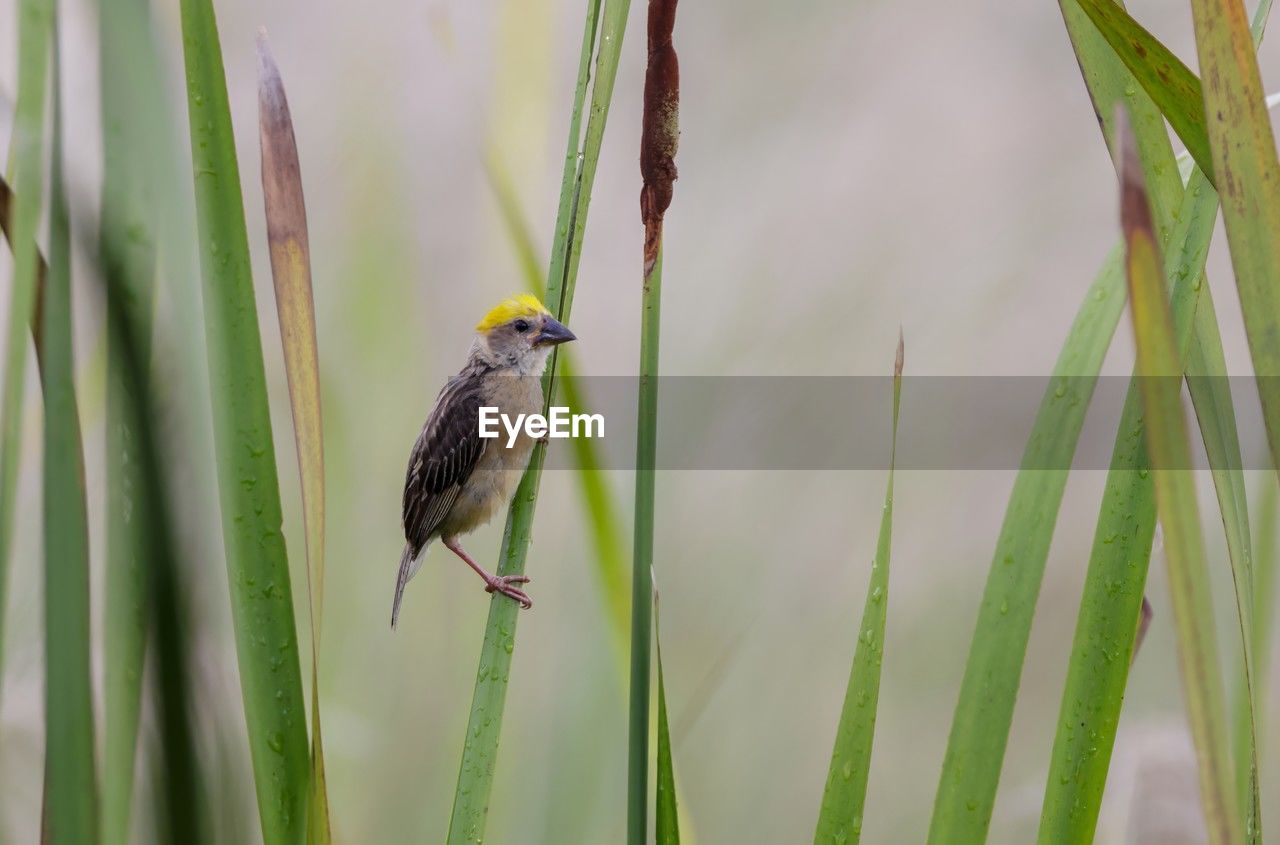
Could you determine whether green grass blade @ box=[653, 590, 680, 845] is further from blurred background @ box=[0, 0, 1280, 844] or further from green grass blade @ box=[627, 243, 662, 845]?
blurred background @ box=[0, 0, 1280, 844]

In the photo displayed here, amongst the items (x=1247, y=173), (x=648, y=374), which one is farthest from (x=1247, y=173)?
(x=648, y=374)

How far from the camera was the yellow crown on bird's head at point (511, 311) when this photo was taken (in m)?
1.67

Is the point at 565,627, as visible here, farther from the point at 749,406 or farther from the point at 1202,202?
the point at 1202,202

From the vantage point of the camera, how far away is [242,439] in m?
0.65

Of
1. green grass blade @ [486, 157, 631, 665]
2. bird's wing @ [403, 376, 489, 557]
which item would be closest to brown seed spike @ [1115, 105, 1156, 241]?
green grass blade @ [486, 157, 631, 665]

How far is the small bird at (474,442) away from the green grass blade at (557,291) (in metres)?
0.63

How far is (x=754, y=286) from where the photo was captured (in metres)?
1.97

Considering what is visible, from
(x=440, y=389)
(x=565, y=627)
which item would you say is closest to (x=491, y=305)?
(x=440, y=389)

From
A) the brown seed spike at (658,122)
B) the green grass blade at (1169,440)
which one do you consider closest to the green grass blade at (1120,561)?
the green grass blade at (1169,440)

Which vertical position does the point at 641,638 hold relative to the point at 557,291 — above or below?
below

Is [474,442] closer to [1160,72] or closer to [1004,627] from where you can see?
[1004,627]

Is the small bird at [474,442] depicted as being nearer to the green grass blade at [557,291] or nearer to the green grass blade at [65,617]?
the green grass blade at [557,291]

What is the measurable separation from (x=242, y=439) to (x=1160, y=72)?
67 cm

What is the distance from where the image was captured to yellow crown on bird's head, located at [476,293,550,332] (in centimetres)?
167
